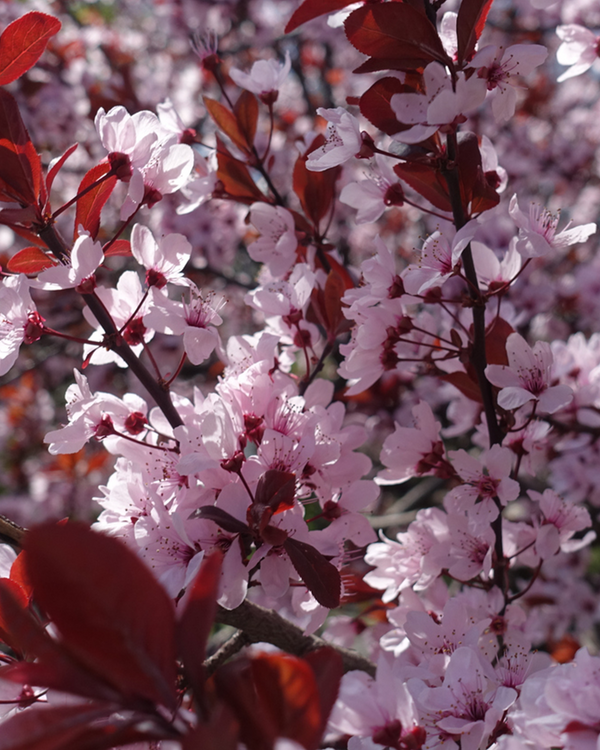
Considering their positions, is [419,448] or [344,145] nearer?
[344,145]

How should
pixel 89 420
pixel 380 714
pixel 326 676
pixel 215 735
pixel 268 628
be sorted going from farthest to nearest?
pixel 268 628, pixel 89 420, pixel 380 714, pixel 326 676, pixel 215 735

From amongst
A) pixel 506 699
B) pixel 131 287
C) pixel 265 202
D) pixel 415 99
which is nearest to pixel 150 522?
pixel 131 287

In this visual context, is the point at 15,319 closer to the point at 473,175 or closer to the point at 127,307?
the point at 127,307

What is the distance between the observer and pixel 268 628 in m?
0.95

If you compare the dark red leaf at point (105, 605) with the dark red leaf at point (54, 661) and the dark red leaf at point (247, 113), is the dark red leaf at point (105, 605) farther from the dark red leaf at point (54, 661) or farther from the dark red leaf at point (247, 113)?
the dark red leaf at point (247, 113)

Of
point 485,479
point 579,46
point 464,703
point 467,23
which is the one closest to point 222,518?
point 464,703

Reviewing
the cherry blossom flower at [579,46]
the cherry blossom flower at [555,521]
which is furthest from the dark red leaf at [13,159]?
the cherry blossom flower at [579,46]

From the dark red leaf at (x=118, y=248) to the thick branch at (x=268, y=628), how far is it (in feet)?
1.77

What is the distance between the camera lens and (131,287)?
34.9 inches

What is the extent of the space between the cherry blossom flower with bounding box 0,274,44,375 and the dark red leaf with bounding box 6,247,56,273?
0.02 metres

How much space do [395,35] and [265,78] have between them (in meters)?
0.52

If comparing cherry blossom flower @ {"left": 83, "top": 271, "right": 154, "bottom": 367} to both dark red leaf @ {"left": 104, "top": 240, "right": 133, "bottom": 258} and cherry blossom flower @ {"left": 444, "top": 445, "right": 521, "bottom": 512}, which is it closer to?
dark red leaf @ {"left": 104, "top": 240, "right": 133, "bottom": 258}

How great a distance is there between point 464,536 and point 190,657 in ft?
2.17

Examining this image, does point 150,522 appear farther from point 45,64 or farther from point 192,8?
point 192,8
